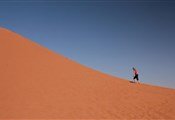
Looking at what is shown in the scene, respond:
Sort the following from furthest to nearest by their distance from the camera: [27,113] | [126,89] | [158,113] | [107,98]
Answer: [126,89], [107,98], [158,113], [27,113]

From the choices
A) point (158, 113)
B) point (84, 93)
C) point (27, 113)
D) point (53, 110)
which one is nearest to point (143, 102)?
point (158, 113)

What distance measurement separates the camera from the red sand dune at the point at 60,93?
544 inches

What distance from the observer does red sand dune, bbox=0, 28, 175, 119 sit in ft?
45.4

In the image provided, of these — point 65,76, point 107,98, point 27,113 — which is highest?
A: point 65,76

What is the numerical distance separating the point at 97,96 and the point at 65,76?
13.9ft

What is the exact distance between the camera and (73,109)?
563 inches

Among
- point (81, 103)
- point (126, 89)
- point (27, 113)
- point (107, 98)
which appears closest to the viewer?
point (27, 113)

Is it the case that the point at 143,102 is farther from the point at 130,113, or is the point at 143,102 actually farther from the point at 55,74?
the point at 55,74

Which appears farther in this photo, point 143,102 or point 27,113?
point 143,102

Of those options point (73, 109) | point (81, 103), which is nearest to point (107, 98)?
point (81, 103)

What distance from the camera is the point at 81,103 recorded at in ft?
50.4

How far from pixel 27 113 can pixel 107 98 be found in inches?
213

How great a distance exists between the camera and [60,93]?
16.6m

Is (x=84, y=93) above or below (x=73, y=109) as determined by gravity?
above
